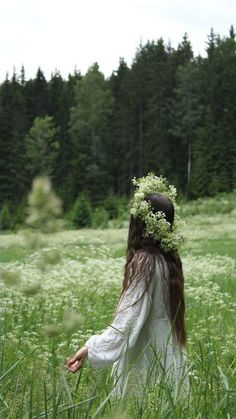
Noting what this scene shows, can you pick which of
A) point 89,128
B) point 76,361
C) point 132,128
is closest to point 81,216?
point 89,128

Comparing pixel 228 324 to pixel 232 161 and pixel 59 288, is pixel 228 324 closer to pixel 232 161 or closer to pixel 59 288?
pixel 59 288

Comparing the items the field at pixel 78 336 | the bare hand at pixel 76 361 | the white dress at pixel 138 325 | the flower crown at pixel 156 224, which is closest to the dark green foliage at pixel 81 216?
the field at pixel 78 336

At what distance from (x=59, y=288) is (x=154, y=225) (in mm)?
5193

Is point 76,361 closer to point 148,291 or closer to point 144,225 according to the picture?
point 148,291

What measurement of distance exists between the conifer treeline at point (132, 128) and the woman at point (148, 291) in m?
68.9

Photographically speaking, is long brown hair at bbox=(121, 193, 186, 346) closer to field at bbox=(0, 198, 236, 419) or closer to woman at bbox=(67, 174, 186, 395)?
woman at bbox=(67, 174, 186, 395)

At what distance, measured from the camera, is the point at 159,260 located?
394cm

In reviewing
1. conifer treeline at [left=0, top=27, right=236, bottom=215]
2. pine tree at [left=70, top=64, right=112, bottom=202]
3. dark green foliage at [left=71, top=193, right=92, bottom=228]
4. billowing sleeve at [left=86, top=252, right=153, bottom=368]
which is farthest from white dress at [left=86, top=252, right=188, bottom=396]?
pine tree at [left=70, top=64, right=112, bottom=202]

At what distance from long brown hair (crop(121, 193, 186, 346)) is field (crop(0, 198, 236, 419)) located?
0.19 m

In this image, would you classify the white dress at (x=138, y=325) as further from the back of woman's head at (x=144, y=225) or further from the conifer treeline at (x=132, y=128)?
the conifer treeline at (x=132, y=128)

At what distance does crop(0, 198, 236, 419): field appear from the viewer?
1.95 m

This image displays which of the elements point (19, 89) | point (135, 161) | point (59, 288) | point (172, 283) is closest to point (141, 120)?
point (135, 161)

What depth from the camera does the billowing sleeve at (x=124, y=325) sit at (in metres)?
3.68

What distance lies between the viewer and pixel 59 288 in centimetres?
900
